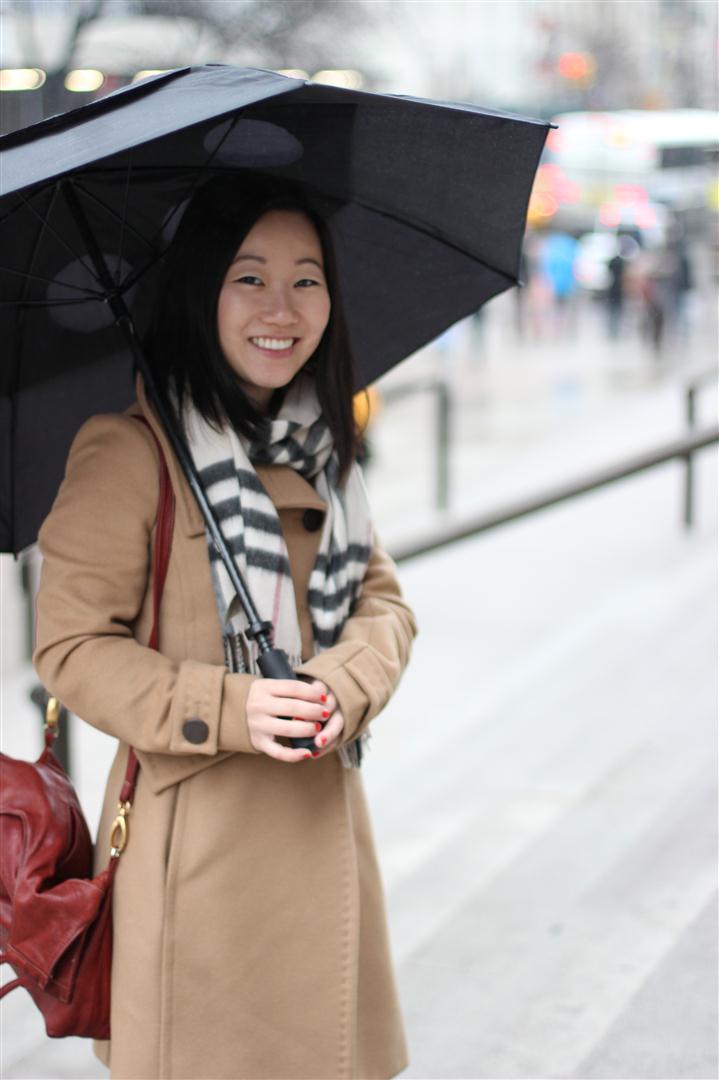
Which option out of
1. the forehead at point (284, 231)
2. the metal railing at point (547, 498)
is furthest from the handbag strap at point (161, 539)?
the metal railing at point (547, 498)

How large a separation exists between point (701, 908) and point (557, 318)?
19.4 m

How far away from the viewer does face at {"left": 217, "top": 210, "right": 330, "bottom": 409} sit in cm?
209

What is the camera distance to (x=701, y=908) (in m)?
3.44

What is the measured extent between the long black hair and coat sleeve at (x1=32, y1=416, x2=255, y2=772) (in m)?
0.13

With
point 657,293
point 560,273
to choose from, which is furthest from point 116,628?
point 560,273

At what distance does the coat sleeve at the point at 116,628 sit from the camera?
1.98 meters

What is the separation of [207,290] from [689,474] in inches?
228

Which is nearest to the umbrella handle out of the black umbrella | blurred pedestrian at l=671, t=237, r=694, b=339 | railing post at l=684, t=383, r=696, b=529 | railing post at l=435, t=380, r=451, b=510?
the black umbrella

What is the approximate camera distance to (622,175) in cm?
3262

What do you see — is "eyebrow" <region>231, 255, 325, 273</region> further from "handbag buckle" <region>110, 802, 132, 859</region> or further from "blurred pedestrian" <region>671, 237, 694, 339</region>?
"blurred pedestrian" <region>671, 237, 694, 339</region>

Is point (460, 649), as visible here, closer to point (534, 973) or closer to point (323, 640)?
point (534, 973)

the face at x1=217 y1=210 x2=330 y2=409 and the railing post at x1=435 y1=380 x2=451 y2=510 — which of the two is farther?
the railing post at x1=435 y1=380 x2=451 y2=510

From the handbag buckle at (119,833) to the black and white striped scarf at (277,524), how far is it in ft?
0.89

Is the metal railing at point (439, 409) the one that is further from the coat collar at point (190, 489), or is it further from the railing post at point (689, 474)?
the coat collar at point (190, 489)
